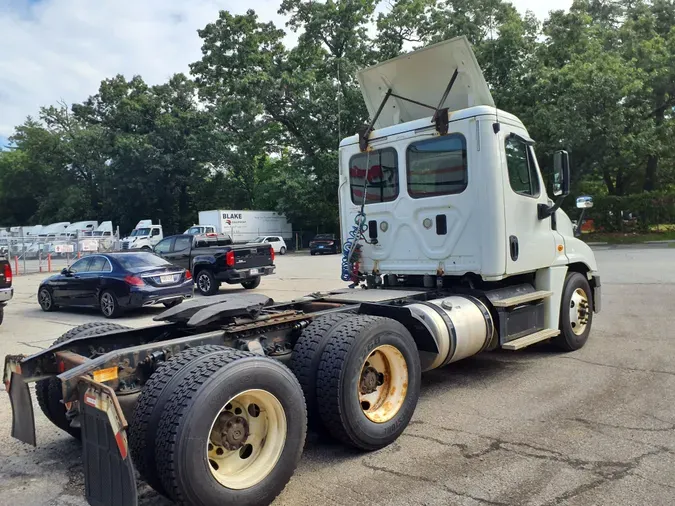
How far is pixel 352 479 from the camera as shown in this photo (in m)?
3.70

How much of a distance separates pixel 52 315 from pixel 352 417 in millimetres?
11264

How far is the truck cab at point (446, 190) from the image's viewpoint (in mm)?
5754

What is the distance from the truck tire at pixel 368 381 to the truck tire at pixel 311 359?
5 centimetres

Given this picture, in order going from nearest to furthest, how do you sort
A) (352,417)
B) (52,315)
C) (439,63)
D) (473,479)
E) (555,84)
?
(473,479)
(352,417)
(439,63)
(52,315)
(555,84)

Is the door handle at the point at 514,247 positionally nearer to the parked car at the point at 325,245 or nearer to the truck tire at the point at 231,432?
the truck tire at the point at 231,432

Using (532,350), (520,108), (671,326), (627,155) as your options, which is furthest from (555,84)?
(532,350)

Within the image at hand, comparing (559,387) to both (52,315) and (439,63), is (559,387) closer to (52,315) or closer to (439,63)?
(439,63)

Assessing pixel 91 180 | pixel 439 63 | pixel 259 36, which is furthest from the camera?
pixel 91 180

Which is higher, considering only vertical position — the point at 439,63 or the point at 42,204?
the point at 42,204

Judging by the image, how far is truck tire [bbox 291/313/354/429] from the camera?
4.05 m

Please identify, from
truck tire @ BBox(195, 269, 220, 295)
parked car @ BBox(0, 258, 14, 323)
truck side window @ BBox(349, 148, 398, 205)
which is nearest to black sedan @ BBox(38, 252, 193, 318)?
parked car @ BBox(0, 258, 14, 323)

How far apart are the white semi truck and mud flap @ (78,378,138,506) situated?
0.01 meters

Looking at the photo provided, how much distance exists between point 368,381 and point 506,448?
1123 millimetres

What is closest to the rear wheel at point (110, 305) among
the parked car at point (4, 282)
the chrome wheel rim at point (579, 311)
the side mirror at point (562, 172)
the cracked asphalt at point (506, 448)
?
the parked car at point (4, 282)
